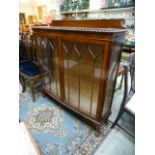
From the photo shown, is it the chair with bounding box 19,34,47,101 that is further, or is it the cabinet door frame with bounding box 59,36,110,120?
the chair with bounding box 19,34,47,101

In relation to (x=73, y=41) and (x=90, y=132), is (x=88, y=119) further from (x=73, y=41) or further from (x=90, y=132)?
(x=73, y=41)

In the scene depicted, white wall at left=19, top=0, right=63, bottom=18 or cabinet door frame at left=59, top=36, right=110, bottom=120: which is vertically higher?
white wall at left=19, top=0, right=63, bottom=18

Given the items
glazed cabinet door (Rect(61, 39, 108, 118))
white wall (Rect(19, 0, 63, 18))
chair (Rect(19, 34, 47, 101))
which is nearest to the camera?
glazed cabinet door (Rect(61, 39, 108, 118))

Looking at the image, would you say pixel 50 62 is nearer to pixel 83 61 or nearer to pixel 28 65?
pixel 83 61

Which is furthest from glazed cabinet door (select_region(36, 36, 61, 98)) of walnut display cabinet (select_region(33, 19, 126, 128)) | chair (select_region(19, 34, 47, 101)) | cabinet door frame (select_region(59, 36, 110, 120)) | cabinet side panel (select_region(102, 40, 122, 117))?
cabinet side panel (select_region(102, 40, 122, 117))

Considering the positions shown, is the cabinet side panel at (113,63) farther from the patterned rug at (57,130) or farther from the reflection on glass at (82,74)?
the patterned rug at (57,130)

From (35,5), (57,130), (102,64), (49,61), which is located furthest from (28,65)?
(35,5)

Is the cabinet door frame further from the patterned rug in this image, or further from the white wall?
the white wall

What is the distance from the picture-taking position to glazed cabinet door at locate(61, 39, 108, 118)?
1147 mm

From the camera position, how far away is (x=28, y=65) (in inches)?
85.8

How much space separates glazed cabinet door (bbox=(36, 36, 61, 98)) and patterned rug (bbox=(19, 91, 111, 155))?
261 millimetres

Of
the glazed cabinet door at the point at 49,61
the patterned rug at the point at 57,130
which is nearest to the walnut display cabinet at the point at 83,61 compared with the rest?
the glazed cabinet door at the point at 49,61
